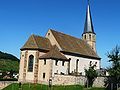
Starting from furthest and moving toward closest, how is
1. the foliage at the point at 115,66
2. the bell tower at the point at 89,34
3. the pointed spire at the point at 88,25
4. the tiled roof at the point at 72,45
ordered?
the pointed spire at the point at 88,25, the bell tower at the point at 89,34, the tiled roof at the point at 72,45, the foliage at the point at 115,66

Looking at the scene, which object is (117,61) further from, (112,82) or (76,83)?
(76,83)

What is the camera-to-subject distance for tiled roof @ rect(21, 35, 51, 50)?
57969 mm

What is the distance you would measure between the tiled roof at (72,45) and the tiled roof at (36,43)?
3522 millimetres

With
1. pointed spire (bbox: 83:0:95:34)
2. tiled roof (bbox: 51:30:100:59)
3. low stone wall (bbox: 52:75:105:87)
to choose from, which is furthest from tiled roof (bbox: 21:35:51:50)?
pointed spire (bbox: 83:0:95:34)

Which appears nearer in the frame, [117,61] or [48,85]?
[117,61]

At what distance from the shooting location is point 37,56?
5762 centimetres

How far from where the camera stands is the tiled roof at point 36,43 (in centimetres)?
5797

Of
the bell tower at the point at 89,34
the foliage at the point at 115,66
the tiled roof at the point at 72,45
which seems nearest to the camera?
the foliage at the point at 115,66

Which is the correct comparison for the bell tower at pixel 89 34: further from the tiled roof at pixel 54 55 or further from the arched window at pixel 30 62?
the arched window at pixel 30 62

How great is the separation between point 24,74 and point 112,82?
2015 cm

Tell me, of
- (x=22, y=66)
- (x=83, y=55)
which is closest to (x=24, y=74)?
(x=22, y=66)

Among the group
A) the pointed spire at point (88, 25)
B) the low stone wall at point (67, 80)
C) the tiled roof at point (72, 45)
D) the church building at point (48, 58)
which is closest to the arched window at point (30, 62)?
the church building at point (48, 58)

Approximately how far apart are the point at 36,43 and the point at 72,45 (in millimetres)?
13078

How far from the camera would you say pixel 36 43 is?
191 feet
